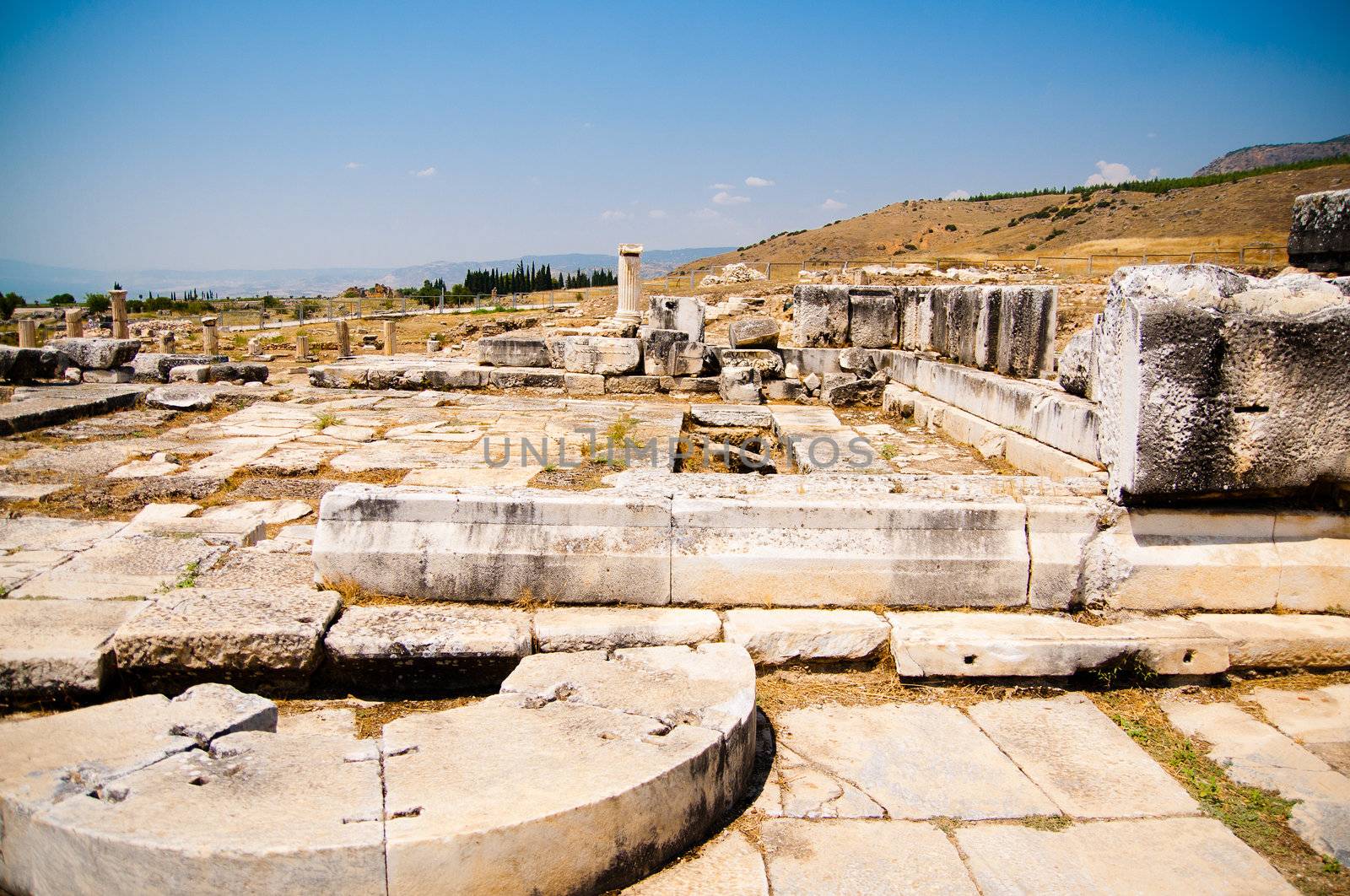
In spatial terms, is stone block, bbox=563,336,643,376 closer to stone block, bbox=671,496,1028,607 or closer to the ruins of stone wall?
the ruins of stone wall

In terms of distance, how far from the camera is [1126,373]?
3.52 meters

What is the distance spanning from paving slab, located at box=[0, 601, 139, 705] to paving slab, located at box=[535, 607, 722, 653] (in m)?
1.54

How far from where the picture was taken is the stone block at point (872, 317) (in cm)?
1024

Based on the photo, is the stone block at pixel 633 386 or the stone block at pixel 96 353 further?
the stone block at pixel 96 353

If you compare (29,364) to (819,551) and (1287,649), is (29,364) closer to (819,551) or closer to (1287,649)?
(819,551)

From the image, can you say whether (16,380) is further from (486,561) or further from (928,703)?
(928,703)

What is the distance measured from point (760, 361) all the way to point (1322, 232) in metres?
6.38

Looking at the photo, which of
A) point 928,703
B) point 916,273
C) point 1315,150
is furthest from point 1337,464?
point 1315,150

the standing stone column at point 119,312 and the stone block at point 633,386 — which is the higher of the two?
the standing stone column at point 119,312

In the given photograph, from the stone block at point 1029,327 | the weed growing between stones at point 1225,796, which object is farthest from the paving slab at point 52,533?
the stone block at point 1029,327

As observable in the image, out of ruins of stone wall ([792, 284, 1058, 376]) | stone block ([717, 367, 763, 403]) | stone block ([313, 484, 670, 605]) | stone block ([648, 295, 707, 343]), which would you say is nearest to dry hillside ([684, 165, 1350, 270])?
stone block ([648, 295, 707, 343])

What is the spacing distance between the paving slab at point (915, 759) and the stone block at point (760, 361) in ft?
25.6

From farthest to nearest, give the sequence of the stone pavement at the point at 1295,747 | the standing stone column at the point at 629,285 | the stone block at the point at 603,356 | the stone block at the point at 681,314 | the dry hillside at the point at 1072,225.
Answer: the dry hillside at the point at 1072,225, the standing stone column at the point at 629,285, the stone block at the point at 681,314, the stone block at the point at 603,356, the stone pavement at the point at 1295,747

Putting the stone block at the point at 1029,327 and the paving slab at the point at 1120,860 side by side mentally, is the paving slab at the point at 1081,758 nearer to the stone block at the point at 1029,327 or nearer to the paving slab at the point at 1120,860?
the paving slab at the point at 1120,860
